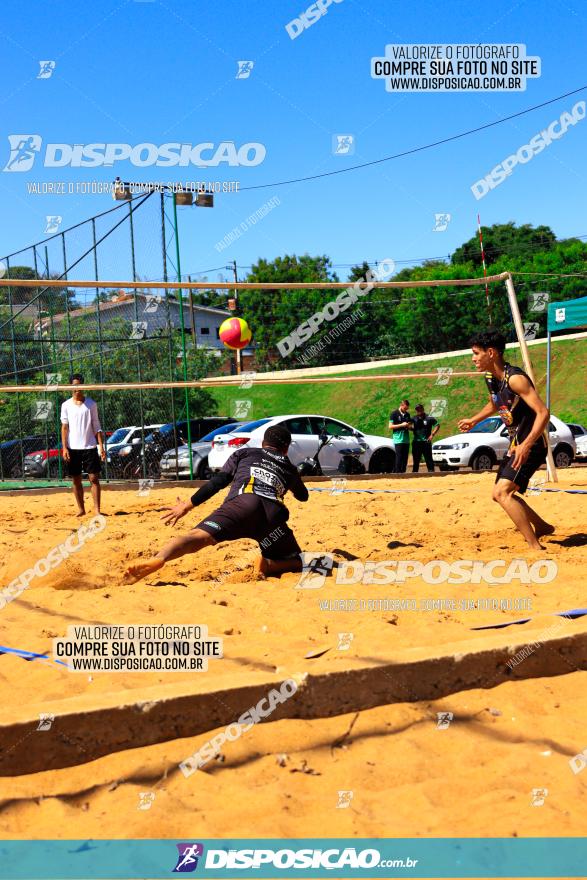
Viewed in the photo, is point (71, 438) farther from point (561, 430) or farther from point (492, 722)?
point (561, 430)

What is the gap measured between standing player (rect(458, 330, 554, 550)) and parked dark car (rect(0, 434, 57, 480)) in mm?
12728

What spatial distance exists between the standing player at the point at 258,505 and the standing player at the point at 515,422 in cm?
165

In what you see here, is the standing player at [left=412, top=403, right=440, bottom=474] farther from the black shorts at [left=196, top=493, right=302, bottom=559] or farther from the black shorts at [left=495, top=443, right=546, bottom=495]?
the black shorts at [left=196, top=493, right=302, bottom=559]

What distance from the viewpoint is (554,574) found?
5750mm

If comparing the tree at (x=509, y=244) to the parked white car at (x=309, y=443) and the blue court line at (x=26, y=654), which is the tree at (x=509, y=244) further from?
the blue court line at (x=26, y=654)

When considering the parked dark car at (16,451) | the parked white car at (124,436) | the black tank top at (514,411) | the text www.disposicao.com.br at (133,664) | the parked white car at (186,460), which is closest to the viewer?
the text www.disposicao.com.br at (133,664)

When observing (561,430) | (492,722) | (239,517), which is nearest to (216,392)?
(561,430)

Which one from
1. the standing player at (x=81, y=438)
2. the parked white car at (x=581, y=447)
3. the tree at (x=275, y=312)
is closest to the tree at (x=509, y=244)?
the tree at (x=275, y=312)

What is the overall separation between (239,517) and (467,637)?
2.18 meters

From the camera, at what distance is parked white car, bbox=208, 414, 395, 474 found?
Result: 16.5 meters

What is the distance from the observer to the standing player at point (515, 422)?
659cm

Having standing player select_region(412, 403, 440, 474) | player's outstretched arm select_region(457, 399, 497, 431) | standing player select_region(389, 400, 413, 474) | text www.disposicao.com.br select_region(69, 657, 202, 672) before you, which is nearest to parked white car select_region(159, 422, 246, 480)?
standing player select_region(389, 400, 413, 474)

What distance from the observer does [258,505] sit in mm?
6055

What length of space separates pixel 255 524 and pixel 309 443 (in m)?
11.2
